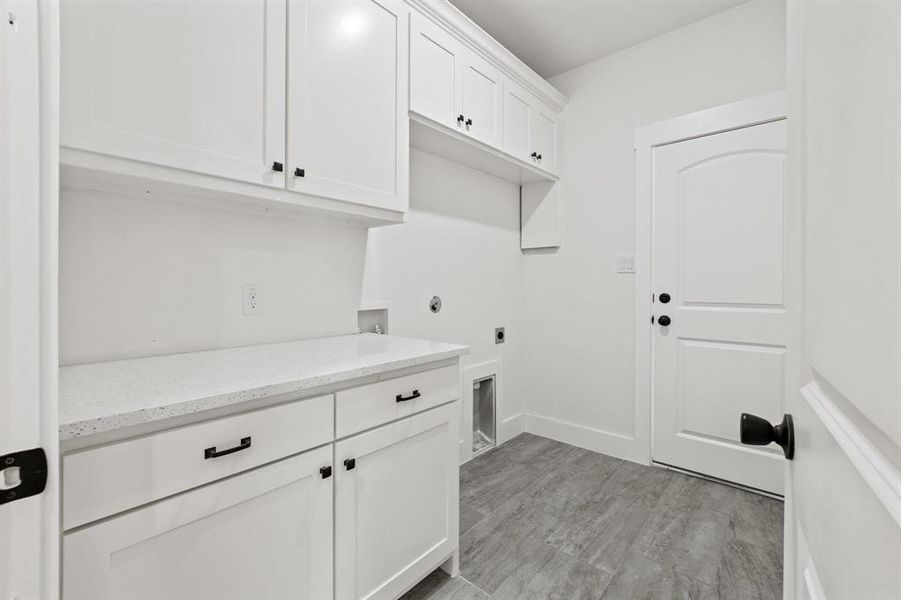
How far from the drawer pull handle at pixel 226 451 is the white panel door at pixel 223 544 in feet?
0.25

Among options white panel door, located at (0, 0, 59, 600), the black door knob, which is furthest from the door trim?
white panel door, located at (0, 0, 59, 600)

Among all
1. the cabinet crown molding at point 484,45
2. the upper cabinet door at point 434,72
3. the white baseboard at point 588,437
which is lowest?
the white baseboard at point 588,437

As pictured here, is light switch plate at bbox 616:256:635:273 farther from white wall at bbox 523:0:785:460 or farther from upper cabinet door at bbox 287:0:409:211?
upper cabinet door at bbox 287:0:409:211

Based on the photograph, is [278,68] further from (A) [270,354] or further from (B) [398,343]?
(B) [398,343]

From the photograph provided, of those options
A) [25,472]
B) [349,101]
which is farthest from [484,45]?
[25,472]

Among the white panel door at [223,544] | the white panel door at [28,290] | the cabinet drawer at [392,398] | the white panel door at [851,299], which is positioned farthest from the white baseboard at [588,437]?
the white panel door at [28,290]

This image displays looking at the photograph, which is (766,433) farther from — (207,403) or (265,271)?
(265,271)

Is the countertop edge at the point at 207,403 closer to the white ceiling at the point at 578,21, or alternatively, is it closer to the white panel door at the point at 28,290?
the white panel door at the point at 28,290

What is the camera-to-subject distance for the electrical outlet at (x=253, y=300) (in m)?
1.61

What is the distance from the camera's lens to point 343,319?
77.2 inches

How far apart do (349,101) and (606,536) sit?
220 cm

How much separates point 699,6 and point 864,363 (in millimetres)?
2967

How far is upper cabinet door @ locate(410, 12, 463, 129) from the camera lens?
1.82 meters

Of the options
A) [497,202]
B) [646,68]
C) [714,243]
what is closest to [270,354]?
[497,202]
